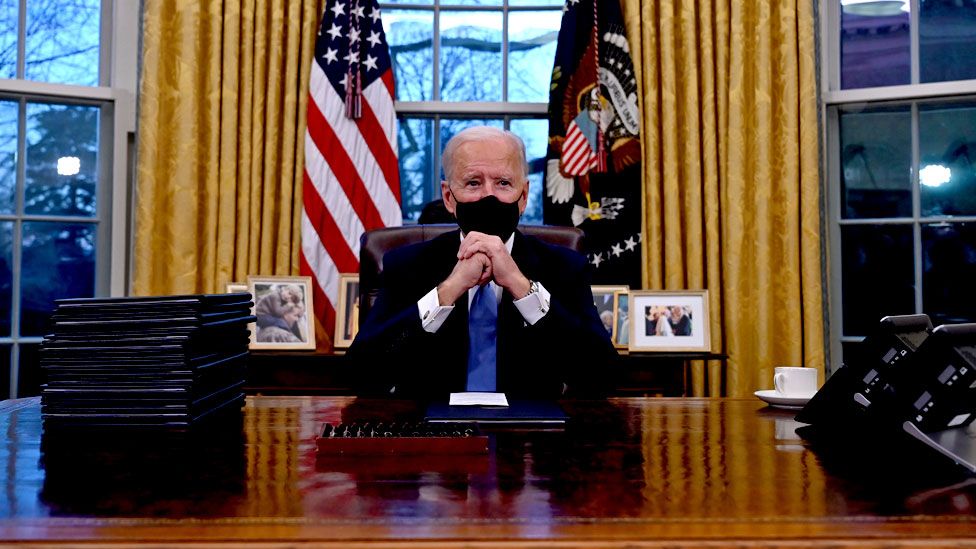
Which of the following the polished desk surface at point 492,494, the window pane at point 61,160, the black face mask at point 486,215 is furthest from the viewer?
the window pane at point 61,160

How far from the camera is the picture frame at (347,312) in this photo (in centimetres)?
312

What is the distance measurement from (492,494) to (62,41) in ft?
11.3

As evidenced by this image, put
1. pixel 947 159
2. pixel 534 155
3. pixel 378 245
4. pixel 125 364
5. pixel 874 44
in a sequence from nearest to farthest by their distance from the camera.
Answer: pixel 125 364 < pixel 378 245 < pixel 947 159 < pixel 874 44 < pixel 534 155

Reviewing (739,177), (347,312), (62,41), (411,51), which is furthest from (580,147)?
(62,41)

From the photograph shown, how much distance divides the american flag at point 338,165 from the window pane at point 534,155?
582 millimetres

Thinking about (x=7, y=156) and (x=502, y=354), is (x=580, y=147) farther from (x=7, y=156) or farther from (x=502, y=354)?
(x=7, y=156)

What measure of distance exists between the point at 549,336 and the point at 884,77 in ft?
7.69

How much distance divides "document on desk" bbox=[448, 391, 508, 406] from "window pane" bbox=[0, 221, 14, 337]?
102 inches

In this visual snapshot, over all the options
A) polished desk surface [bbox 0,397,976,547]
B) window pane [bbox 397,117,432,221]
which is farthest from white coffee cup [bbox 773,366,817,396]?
window pane [bbox 397,117,432,221]

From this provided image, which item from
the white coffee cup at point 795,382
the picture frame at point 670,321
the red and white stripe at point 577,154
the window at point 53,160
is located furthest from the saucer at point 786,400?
the window at point 53,160

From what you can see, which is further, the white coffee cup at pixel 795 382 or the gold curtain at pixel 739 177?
A: the gold curtain at pixel 739 177

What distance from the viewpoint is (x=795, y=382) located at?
157 centimetres

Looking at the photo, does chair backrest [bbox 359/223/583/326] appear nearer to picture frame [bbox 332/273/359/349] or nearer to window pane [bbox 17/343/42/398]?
picture frame [bbox 332/273/359/349]

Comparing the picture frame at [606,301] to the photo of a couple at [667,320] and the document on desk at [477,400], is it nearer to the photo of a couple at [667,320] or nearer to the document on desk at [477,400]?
the photo of a couple at [667,320]
